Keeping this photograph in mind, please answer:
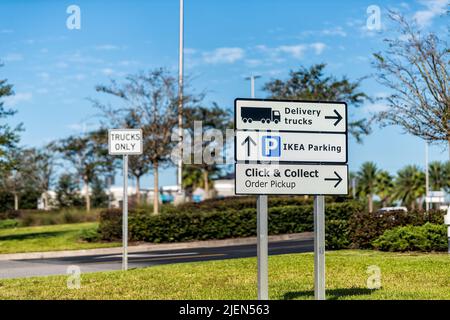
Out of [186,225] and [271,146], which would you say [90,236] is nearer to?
[186,225]

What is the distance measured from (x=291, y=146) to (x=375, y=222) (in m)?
10.6

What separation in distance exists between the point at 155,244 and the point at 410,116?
435 inches

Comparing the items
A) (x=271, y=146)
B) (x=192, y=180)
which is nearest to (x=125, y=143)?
(x=271, y=146)

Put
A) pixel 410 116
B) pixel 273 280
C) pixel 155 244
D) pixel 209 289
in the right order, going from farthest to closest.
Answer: pixel 155 244
pixel 410 116
pixel 273 280
pixel 209 289

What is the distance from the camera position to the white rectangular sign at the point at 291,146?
8547 millimetres

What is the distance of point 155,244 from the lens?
26.2 meters

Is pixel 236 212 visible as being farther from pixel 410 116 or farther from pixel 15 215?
pixel 15 215

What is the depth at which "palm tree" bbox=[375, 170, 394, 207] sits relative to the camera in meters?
85.6

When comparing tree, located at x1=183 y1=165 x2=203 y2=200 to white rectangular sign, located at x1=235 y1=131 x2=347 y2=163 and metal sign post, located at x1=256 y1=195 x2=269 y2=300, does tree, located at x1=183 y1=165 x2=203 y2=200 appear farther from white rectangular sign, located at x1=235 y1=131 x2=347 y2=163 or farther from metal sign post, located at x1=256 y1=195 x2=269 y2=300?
metal sign post, located at x1=256 y1=195 x2=269 y2=300

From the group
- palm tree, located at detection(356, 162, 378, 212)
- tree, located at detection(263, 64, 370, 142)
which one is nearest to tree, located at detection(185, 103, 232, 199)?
tree, located at detection(263, 64, 370, 142)

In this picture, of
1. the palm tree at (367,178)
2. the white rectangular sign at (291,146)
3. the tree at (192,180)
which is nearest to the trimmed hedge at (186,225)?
the white rectangular sign at (291,146)

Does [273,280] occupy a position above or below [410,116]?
below
